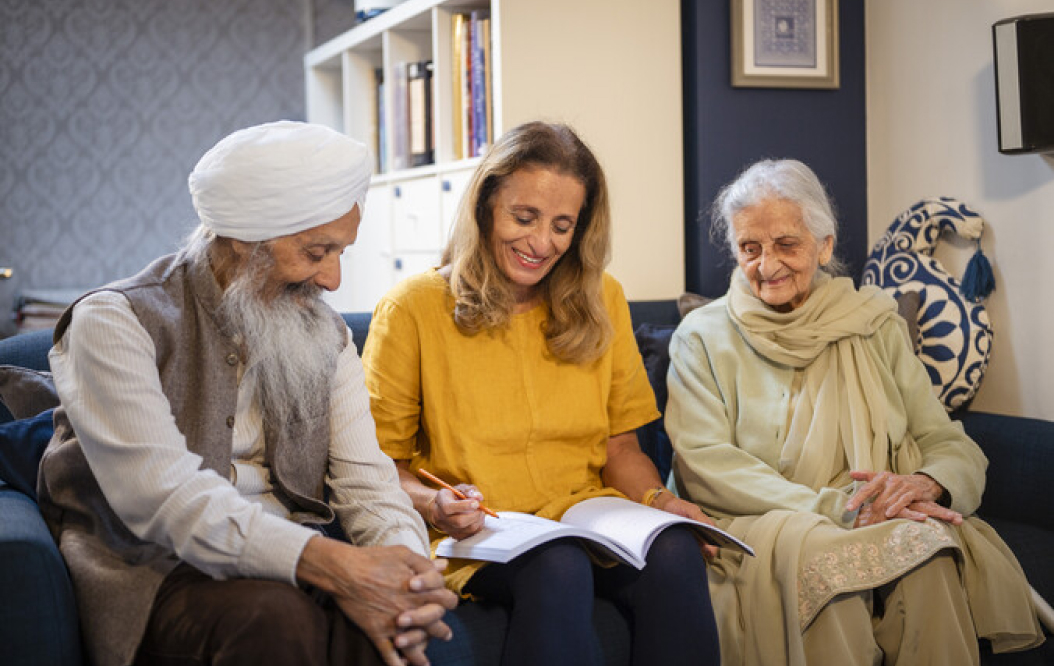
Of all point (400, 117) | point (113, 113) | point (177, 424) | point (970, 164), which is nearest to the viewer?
point (177, 424)

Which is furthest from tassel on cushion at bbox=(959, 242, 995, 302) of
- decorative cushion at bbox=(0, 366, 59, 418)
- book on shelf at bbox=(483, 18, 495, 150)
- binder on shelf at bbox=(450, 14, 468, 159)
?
decorative cushion at bbox=(0, 366, 59, 418)

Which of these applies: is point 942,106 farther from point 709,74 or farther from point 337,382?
point 337,382

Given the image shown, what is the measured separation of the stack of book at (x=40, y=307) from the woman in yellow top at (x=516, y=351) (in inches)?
87.7

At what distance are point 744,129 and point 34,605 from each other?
2256mm

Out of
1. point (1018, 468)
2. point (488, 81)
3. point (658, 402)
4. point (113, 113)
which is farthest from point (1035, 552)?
point (113, 113)

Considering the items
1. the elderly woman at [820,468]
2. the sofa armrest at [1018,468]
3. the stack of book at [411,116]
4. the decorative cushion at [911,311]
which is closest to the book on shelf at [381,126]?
the stack of book at [411,116]

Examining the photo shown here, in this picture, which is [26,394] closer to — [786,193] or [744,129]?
[786,193]

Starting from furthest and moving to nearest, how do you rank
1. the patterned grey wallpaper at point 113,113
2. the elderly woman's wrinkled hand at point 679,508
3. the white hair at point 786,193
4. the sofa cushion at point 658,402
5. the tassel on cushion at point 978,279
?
the patterned grey wallpaper at point 113,113, the tassel on cushion at point 978,279, the sofa cushion at point 658,402, the white hair at point 786,193, the elderly woman's wrinkled hand at point 679,508

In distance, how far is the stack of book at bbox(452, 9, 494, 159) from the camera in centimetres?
300

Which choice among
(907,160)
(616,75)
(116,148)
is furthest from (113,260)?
(907,160)

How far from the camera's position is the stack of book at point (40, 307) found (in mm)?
3848

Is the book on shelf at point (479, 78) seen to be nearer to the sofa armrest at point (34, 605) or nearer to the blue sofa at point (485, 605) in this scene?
the blue sofa at point (485, 605)

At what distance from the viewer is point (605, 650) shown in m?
1.88

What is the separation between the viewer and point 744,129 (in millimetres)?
3023
